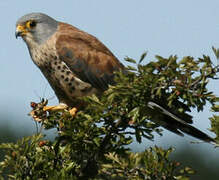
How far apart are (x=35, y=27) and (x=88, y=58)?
857 millimetres

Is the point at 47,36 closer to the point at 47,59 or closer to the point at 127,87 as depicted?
the point at 47,59

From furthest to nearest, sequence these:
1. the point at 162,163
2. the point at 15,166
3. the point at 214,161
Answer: the point at 214,161
the point at 15,166
the point at 162,163

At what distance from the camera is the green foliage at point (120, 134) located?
143 inches

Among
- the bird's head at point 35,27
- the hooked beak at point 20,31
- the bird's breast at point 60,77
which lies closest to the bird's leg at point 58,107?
the bird's breast at point 60,77

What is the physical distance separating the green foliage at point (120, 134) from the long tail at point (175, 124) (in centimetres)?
51

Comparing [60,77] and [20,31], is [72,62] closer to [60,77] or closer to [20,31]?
[60,77]

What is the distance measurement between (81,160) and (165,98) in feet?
2.78

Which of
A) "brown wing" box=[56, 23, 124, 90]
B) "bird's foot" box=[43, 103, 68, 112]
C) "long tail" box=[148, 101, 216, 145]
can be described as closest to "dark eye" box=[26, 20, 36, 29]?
"brown wing" box=[56, 23, 124, 90]

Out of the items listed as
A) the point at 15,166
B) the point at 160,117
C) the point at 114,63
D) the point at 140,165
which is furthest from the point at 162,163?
the point at 114,63

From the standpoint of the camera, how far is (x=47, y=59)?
5805mm

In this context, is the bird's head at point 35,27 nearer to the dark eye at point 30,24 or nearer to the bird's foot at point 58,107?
the dark eye at point 30,24

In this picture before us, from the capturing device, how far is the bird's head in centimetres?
619

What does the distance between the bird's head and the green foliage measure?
214 cm

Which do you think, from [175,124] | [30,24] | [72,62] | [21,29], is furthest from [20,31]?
[175,124]
